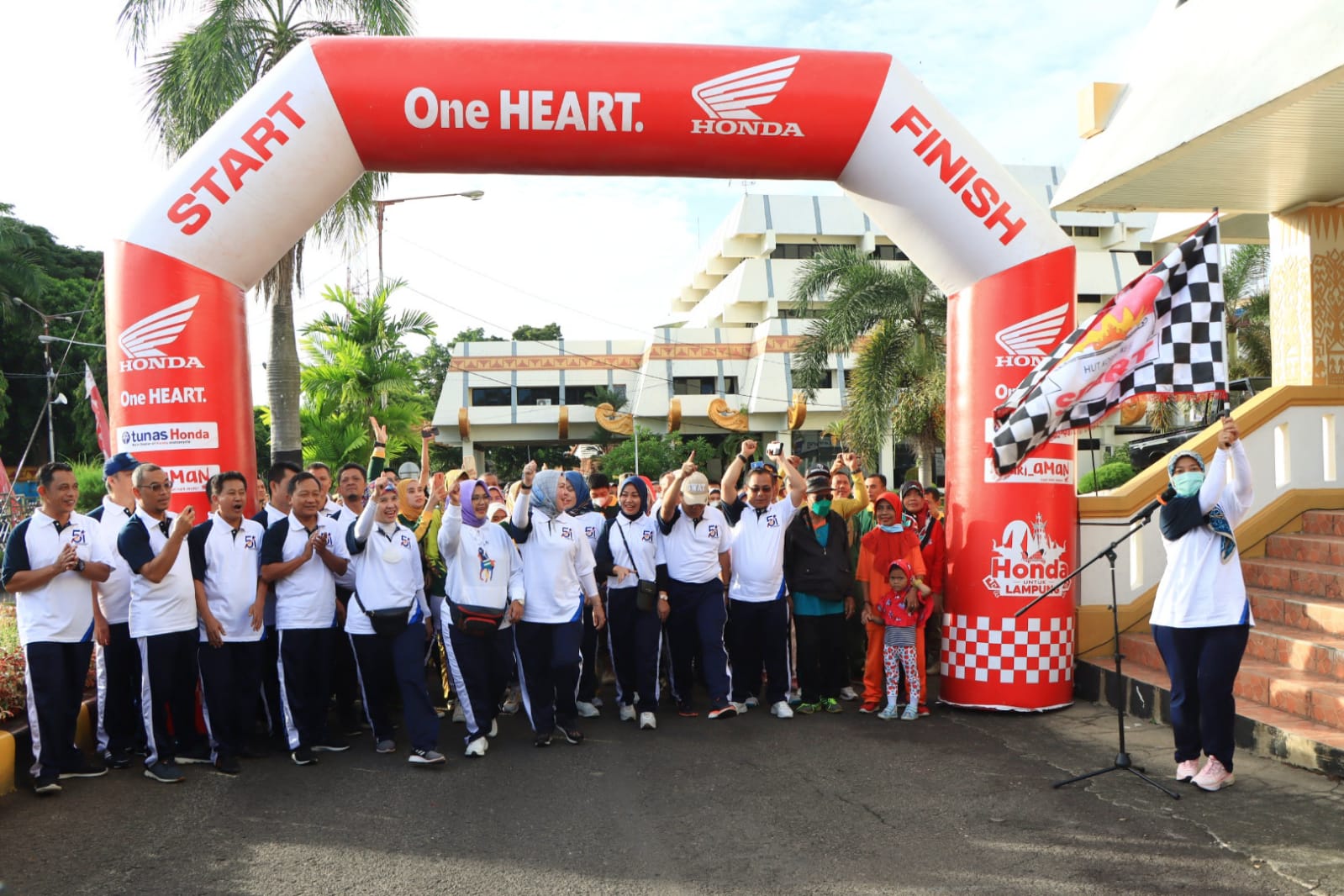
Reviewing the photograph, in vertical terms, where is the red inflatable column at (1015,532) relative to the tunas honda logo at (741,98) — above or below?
below

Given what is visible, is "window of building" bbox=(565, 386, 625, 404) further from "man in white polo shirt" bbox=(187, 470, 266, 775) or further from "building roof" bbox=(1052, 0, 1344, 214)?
"man in white polo shirt" bbox=(187, 470, 266, 775)

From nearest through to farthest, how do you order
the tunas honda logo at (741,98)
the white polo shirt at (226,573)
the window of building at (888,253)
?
the white polo shirt at (226,573)
the tunas honda logo at (741,98)
the window of building at (888,253)

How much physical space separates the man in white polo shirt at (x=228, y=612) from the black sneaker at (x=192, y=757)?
0.07m

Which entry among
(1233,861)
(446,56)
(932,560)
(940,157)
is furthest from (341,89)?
(1233,861)

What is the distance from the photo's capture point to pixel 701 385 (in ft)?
127

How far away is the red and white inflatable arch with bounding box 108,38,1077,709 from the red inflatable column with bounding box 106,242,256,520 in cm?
1

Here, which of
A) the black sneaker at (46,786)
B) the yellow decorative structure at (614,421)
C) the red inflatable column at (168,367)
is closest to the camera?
the black sneaker at (46,786)

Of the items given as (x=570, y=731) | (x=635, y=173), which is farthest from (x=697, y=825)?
(x=635, y=173)

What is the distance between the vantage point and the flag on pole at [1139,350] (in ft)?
17.6

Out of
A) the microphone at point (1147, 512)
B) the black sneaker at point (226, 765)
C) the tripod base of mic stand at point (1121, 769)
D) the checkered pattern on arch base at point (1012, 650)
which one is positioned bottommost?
the tripod base of mic stand at point (1121, 769)

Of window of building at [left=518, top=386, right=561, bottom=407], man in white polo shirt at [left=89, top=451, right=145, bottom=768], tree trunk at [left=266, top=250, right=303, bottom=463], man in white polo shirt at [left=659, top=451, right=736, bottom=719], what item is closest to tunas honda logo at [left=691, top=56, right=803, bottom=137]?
man in white polo shirt at [left=659, top=451, right=736, bottom=719]

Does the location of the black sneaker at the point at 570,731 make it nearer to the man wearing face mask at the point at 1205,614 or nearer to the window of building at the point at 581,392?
the man wearing face mask at the point at 1205,614

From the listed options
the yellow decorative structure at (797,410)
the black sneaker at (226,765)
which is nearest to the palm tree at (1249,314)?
the yellow decorative structure at (797,410)

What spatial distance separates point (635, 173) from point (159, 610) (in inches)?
163
